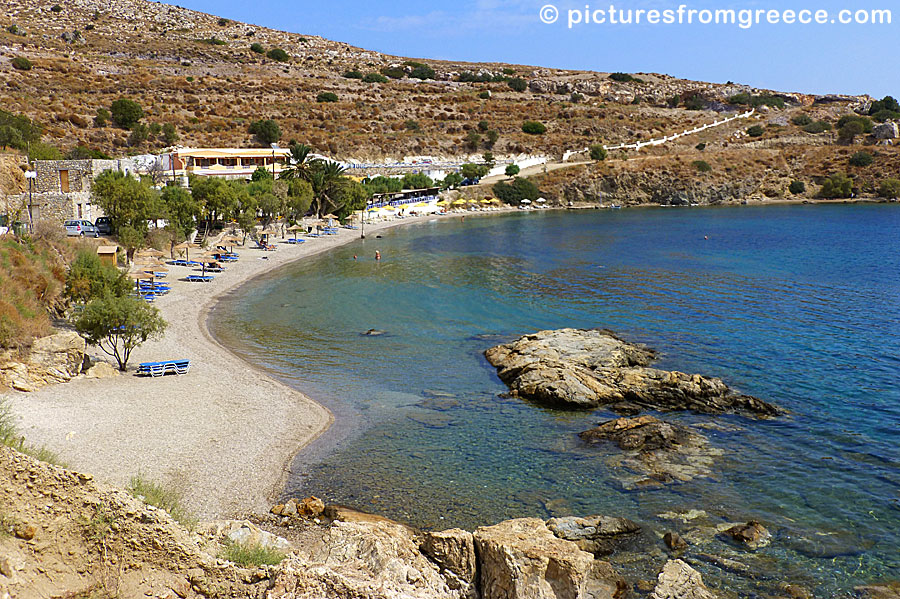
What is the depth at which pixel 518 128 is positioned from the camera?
11538 centimetres

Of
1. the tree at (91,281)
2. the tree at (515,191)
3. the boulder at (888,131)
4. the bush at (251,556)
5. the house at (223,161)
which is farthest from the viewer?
Result: the boulder at (888,131)

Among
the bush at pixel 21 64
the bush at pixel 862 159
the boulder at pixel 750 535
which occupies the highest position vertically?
the bush at pixel 21 64

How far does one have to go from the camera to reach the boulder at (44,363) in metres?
19.6

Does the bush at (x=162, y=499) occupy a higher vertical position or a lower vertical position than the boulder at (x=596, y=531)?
higher

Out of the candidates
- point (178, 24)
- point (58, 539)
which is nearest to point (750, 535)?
point (58, 539)

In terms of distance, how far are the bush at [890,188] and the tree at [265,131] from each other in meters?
86.1

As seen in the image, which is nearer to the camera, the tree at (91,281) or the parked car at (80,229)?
the tree at (91,281)

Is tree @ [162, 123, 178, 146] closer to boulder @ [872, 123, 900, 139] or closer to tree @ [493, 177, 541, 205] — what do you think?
tree @ [493, 177, 541, 205]

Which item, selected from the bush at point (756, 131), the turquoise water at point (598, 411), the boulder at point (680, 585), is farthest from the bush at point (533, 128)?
the boulder at point (680, 585)

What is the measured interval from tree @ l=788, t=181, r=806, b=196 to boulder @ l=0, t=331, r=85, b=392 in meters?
106

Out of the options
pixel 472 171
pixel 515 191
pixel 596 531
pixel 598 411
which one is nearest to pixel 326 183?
pixel 472 171

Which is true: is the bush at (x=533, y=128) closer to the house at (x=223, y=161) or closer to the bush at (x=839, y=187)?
the bush at (x=839, y=187)

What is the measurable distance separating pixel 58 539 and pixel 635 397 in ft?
58.0

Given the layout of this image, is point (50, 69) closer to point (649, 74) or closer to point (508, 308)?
point (508, 308)
